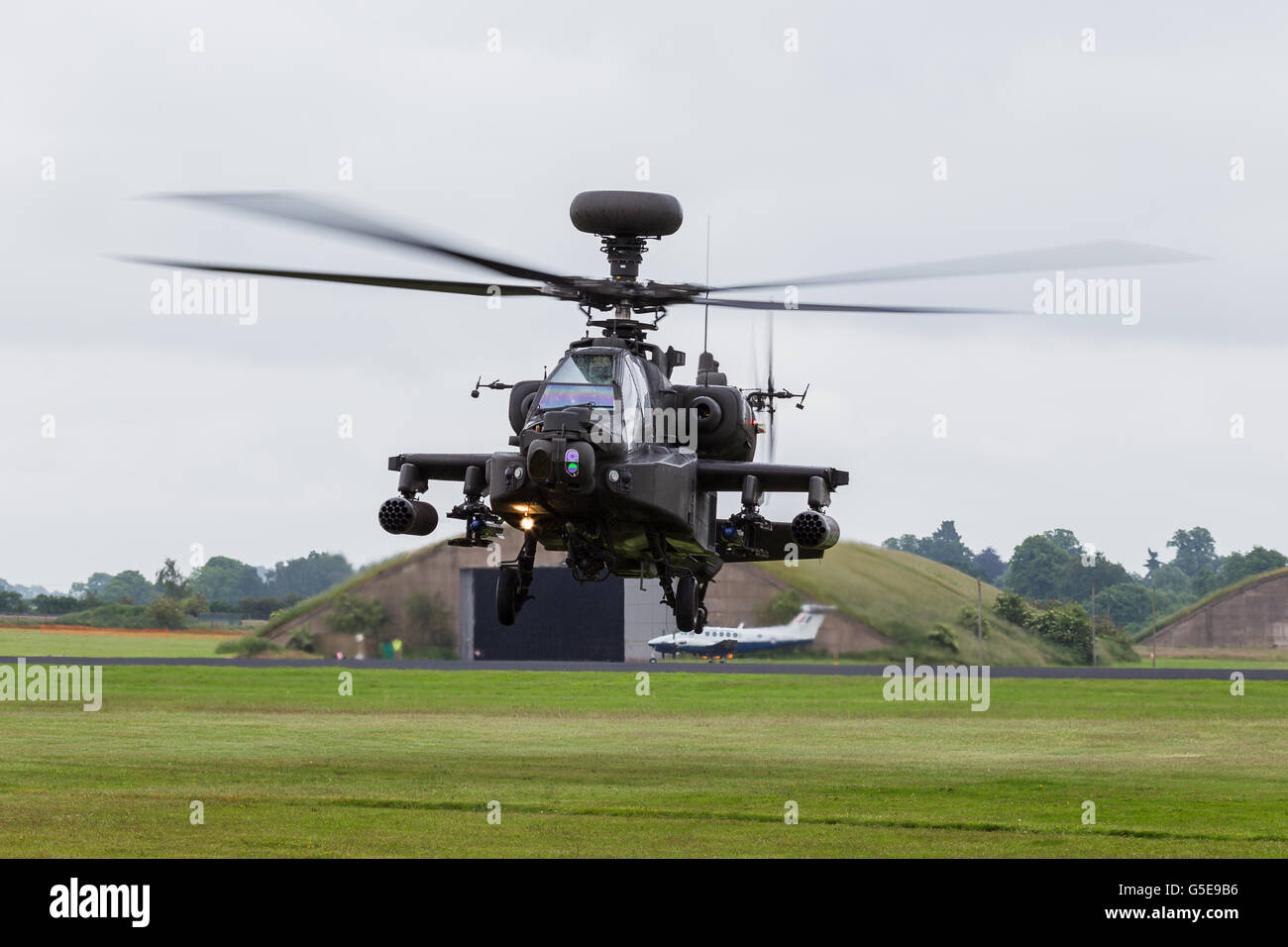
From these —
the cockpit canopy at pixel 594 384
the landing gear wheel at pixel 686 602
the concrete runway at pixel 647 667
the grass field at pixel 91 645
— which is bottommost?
the concrete runway at pixel 647 667

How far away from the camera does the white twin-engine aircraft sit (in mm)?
72875

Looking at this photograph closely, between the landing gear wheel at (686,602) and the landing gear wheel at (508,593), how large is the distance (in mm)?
2956

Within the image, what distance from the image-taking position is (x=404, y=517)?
29.2m

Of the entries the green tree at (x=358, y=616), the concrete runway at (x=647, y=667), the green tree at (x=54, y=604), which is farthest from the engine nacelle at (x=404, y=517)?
the green tree at (x=54, y=604)

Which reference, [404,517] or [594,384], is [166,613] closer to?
[404,517]

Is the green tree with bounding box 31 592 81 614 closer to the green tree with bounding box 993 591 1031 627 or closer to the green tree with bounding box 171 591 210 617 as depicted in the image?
the green tree with bounding box 171 591 210 617

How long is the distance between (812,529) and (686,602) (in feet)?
8.36

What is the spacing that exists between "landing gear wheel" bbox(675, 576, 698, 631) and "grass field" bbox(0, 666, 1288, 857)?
3129mm

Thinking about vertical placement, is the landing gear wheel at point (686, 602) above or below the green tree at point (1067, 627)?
above

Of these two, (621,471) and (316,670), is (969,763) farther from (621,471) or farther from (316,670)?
(316,670)

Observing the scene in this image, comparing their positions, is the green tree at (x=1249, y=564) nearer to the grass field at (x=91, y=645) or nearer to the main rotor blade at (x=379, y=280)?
the grass field at (x=91, y=645)

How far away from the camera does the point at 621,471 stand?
25.7 m

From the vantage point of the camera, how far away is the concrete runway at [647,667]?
7400 centimetres
